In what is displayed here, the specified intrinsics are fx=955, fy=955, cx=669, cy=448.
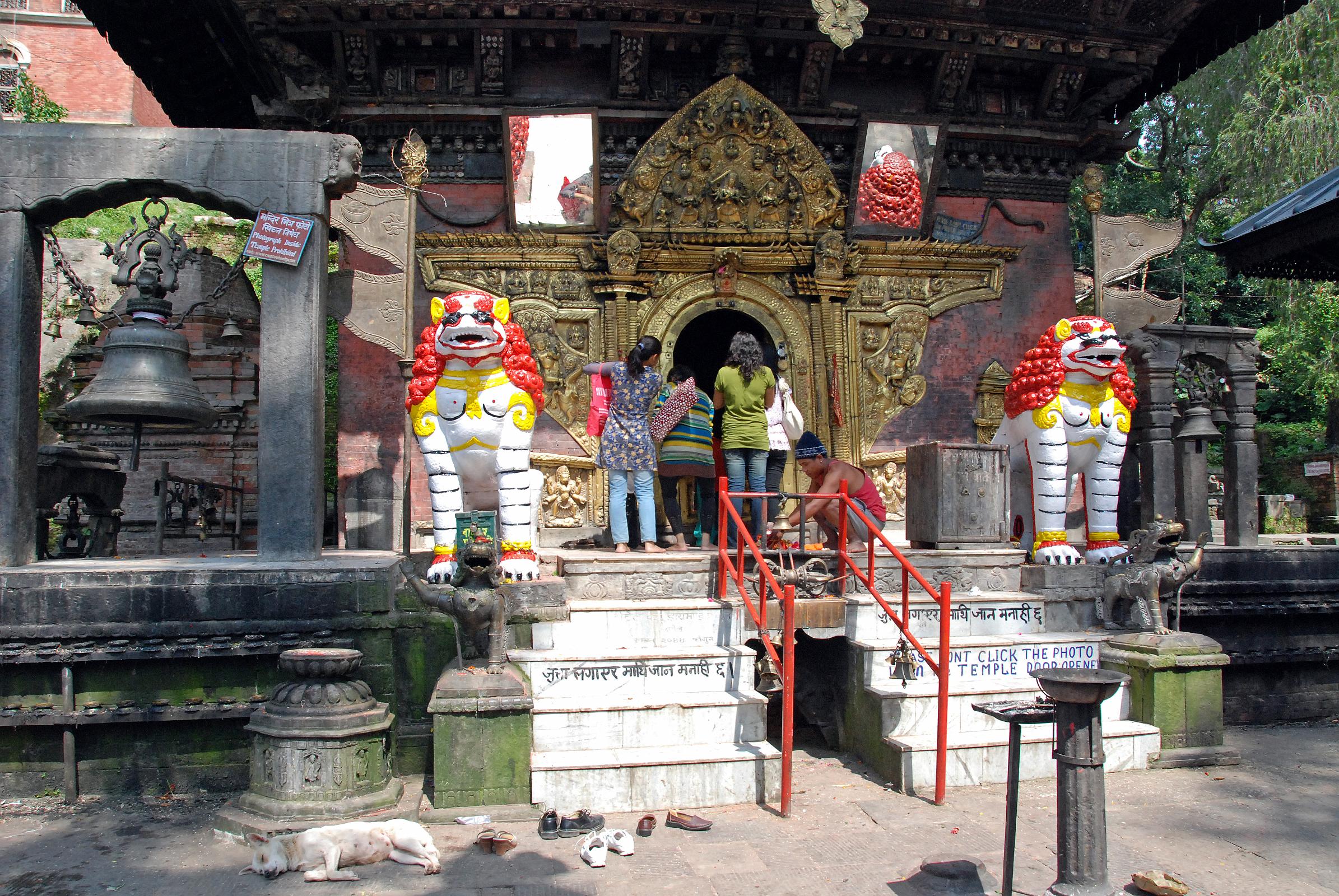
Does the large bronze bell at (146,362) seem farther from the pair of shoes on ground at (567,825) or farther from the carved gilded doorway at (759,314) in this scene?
the carved gilded doorway at (759,314)

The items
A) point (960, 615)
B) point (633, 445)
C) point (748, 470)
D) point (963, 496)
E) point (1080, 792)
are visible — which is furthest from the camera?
point (748, 470)

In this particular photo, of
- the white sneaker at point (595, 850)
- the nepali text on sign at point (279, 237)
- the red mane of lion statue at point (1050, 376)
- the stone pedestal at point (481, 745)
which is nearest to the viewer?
the white sneaker at point (595, 850)

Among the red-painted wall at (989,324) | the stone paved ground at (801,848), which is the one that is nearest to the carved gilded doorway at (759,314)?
the red-painted wall at (989,324)

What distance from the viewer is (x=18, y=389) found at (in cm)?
652

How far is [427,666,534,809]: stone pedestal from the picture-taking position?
5.45m

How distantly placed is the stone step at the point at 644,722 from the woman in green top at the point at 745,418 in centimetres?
232

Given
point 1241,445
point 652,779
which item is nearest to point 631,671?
point 652,779

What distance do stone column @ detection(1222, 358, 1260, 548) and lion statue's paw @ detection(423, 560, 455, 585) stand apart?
724cm

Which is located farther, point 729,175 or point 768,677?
Answer: point 729,175

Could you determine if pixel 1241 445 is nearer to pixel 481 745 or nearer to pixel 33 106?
pixel 481 745

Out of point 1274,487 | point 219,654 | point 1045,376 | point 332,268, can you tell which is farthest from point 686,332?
point 1274,487

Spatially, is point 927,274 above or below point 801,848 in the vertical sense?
above

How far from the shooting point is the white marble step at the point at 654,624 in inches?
261

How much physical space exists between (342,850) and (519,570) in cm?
223
